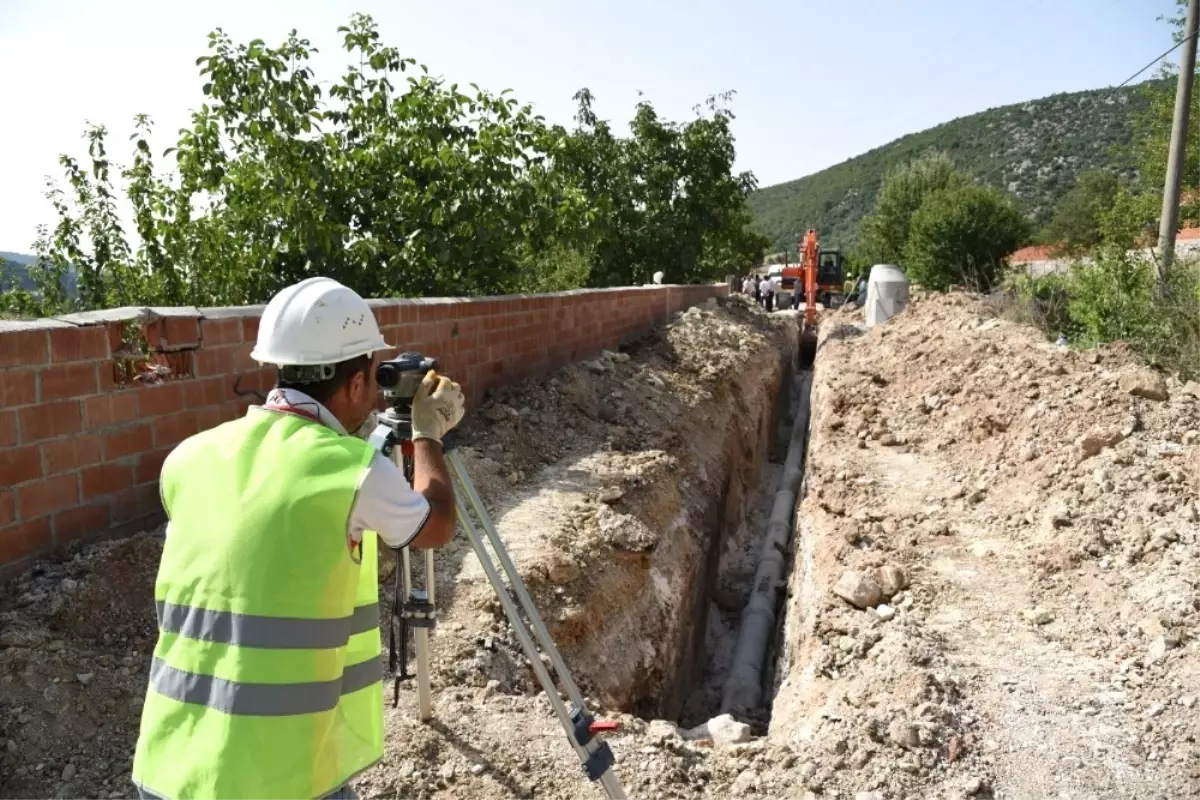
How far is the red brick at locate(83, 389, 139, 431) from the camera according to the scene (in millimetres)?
3357

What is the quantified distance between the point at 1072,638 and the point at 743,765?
175cm

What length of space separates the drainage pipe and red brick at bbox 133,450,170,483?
153 inches

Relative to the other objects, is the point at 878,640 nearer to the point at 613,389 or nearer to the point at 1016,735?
the point at 1016,735

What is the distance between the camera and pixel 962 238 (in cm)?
2189

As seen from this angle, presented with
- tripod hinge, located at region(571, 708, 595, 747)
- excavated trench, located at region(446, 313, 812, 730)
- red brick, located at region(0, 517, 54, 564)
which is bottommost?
excavated trench, located at region(446, 313, 812, 730)

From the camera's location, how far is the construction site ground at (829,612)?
2.85 metres

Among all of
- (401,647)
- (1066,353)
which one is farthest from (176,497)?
(1066,353)

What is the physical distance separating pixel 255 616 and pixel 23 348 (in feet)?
7.51

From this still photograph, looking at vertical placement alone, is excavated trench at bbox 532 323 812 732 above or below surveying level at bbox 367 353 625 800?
below

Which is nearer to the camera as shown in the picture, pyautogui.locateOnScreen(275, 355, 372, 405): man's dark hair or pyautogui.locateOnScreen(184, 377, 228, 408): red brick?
pyautogui.locateOnScreen(275, 355, 372, 405): man's dark hair

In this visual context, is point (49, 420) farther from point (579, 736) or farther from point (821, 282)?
point (821, 282)

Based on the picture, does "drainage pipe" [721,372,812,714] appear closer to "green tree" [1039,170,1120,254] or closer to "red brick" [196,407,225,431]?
"red brick" [196,407,225,431]

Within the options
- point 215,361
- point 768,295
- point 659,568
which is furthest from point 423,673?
point 768,295

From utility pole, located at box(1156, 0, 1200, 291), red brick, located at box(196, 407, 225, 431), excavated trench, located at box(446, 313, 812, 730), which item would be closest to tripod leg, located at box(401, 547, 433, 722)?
excavated trench, located at box(446, 313, 812, 730)
